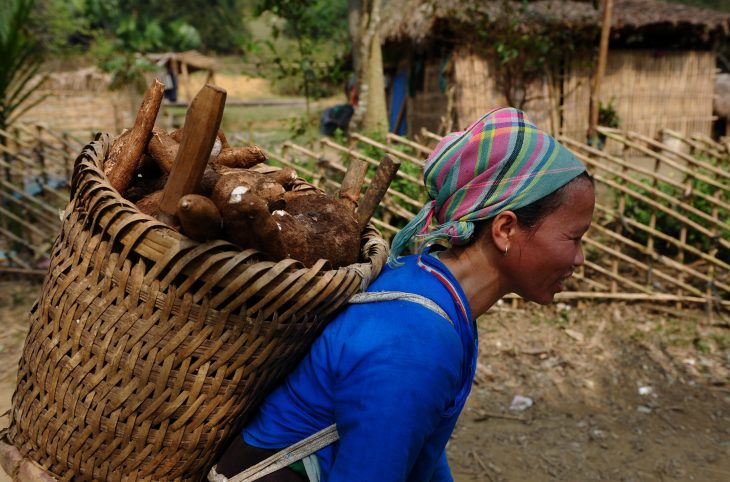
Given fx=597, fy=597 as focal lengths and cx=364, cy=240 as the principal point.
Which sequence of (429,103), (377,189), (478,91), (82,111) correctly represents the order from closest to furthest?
1. (377,189)
2. (478,91)
3. (429,103)
4. (82,111)

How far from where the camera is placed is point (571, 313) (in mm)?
4723

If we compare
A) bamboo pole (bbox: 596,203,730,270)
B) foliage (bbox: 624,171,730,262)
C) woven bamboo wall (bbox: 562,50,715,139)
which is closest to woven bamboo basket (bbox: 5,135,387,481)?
bamboo pole (bbox: 596,203,730,270)

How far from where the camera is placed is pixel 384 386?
3.51 ft

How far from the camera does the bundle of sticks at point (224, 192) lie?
1100mm

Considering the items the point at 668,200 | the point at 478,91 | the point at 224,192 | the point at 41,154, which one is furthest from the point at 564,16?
the point at 224,192

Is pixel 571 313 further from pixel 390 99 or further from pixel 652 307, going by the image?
pixel 390 99

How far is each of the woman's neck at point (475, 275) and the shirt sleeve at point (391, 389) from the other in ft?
0.69

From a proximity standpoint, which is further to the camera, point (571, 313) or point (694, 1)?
point (694, 1)

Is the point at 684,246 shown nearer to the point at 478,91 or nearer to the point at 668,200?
the point at 668,200

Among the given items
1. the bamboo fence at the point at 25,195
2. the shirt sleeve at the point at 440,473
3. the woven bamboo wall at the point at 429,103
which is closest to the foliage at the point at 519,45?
the woven bamboo wall at the point at 429,103

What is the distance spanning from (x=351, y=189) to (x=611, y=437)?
105 inches

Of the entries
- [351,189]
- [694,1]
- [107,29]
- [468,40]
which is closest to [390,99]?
[468,40]

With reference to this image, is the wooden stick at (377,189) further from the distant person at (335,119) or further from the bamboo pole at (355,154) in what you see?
the distant person at (335,119)

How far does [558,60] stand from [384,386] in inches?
403
